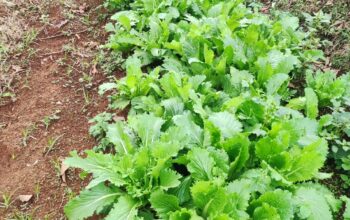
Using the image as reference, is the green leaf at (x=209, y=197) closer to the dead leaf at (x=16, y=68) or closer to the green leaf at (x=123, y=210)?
the green leaf at (x=123, y=210)

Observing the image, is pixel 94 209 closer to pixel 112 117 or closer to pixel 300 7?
pixel 112 117

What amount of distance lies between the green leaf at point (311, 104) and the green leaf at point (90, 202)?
1663 millimetres

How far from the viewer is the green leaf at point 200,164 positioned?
2.75m

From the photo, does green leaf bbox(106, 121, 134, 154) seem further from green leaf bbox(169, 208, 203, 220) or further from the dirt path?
green leaf bbox(169, 208, 203, 220)

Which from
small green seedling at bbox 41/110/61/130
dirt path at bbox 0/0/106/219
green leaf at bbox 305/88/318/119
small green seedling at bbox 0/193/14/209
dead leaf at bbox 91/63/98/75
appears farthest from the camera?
dead leaf at bbox 91/63/98/75

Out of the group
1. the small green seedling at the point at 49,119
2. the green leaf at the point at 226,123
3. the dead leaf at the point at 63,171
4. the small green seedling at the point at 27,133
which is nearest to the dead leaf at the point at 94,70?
the small green seedling at the point at 49,119

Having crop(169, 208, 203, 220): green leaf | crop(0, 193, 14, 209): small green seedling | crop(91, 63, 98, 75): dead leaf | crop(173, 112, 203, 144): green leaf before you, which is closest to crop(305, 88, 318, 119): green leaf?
crop(173, 112, 203, 144): green leaf

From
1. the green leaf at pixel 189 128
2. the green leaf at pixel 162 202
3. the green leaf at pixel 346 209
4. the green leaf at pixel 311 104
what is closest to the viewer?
the green leaf at pixel 162 202

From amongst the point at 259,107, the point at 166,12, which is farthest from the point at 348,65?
the point at 166,12

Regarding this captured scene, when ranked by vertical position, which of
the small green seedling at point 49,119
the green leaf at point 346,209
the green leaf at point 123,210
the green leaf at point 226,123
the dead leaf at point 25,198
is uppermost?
the green leaf at point 226,123

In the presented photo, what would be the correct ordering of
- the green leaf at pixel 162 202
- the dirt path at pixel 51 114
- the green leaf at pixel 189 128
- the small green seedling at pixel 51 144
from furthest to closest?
the small green seedling at pixel 51 144, the dirt path at pixel 51 114, the green leaf at pixel 189 128, the green leaf at pixel 162 202

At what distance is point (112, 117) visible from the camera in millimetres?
3740

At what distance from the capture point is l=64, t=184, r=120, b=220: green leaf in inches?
109

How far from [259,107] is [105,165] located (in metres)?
1.23
